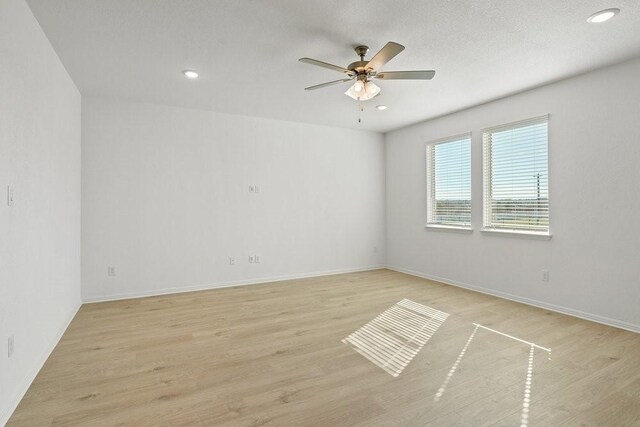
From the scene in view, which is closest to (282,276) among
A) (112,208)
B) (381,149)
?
(112,208)

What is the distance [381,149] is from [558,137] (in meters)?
3.16

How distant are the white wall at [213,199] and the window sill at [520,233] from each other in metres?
2.28

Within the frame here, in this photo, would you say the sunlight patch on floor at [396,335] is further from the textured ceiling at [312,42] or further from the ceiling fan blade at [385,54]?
the textured ceiling at [312,42]

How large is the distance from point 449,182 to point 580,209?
1.93m

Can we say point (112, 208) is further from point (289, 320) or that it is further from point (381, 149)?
point (381, 149)

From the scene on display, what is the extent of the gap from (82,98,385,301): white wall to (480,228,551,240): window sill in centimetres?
228

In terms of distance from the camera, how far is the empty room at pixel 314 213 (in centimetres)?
214

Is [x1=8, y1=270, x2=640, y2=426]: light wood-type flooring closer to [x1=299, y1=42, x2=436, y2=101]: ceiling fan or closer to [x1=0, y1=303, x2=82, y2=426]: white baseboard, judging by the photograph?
[x1=0, y1=303, x2=82, y2=426]: white baseboard

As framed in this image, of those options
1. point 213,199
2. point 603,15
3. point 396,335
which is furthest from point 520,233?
point 213,199

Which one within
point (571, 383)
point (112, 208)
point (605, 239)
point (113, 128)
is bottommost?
point (571, 383)

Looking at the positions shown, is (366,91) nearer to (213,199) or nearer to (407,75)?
(407,75)

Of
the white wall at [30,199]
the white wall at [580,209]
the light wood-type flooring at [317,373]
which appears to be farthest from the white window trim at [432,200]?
the white wall at [30,199]

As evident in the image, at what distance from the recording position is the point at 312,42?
284cm

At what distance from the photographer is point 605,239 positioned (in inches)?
135
